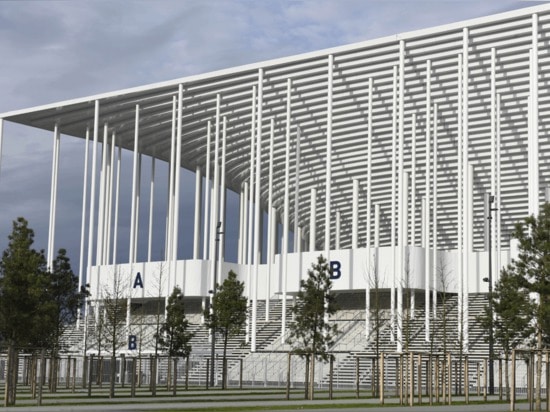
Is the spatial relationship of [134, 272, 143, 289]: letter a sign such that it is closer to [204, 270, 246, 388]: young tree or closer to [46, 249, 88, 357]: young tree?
[204, 270, 246, 388]: young tree

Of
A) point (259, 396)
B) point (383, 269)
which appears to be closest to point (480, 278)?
point (383, 269)

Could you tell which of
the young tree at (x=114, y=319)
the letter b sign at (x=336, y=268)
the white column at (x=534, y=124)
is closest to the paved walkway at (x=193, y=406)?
the young tree at (x=114, y=319)

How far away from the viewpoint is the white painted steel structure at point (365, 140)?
42.9m

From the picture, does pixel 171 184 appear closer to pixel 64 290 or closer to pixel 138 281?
pixel 138 281

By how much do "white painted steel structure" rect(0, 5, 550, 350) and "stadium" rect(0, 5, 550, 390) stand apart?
0.10 metres

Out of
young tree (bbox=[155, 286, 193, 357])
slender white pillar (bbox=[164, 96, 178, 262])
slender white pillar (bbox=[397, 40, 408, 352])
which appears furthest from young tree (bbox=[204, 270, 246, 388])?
slender white pillar (bbox=[164, 96, 178, 262])

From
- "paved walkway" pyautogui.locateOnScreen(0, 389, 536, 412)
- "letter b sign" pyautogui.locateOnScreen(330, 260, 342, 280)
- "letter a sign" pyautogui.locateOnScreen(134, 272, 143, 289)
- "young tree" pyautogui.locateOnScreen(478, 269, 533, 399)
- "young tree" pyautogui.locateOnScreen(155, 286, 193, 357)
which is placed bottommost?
"paved walkway" pyautogui.locateOnScreen(0, 389, 536, 412)

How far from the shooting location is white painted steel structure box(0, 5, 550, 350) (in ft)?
141

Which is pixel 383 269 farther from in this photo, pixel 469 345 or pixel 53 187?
pixel 53 187

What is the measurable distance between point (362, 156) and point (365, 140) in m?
2.35

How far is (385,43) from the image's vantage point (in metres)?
43.3

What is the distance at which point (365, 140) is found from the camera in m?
53.1

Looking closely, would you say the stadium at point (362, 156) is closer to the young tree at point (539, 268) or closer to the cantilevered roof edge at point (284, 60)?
the cantilevered roof edge at point (284, 60)

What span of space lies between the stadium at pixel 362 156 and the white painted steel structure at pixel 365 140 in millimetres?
102
